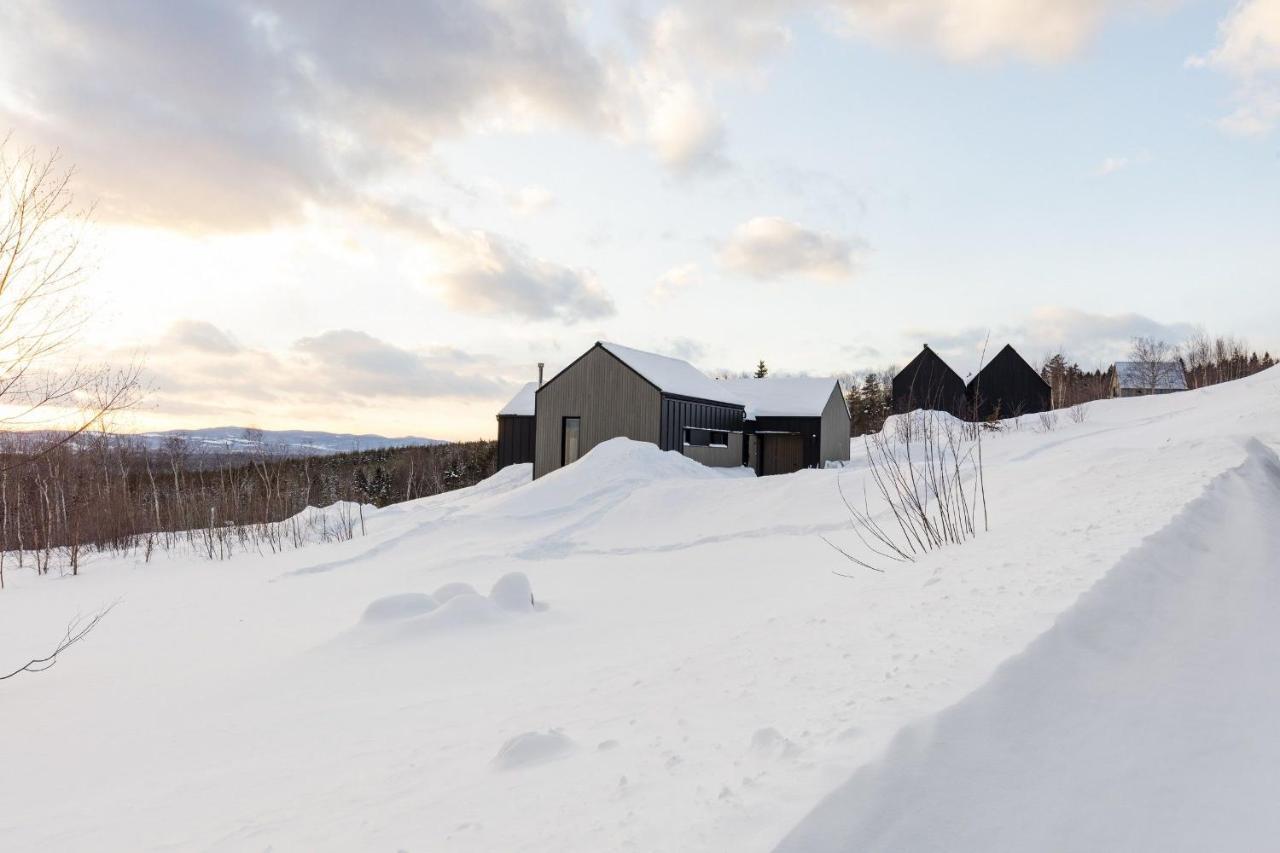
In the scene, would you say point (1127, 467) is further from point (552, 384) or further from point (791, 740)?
point (552, 384)

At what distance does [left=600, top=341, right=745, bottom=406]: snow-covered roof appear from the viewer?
23188 mm

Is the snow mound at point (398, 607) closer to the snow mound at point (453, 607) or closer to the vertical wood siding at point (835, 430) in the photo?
the snow mound at point (453, 607)

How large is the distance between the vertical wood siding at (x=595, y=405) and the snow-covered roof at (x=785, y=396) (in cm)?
641

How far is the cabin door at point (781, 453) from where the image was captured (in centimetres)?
2714

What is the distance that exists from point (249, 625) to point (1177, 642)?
8331mm

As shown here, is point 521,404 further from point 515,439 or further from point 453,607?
point 453,607

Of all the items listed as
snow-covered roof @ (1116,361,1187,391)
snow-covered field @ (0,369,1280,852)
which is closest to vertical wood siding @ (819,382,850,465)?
snow-covered field @ (0,369,1280,852)

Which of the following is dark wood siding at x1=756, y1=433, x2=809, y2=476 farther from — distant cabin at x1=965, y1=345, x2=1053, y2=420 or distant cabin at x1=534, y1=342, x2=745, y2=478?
distant cabin at x1=965, y1=345, x2=1053, y2=420

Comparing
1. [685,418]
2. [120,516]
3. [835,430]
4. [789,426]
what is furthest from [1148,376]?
[120,516]

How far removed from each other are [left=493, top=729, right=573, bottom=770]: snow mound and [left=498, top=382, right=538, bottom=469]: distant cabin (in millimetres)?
26929

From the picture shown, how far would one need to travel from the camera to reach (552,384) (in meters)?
24.5

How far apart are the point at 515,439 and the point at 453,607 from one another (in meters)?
23.9

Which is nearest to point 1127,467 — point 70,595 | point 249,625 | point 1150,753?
point 1150,753

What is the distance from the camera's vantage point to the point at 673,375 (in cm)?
2511
